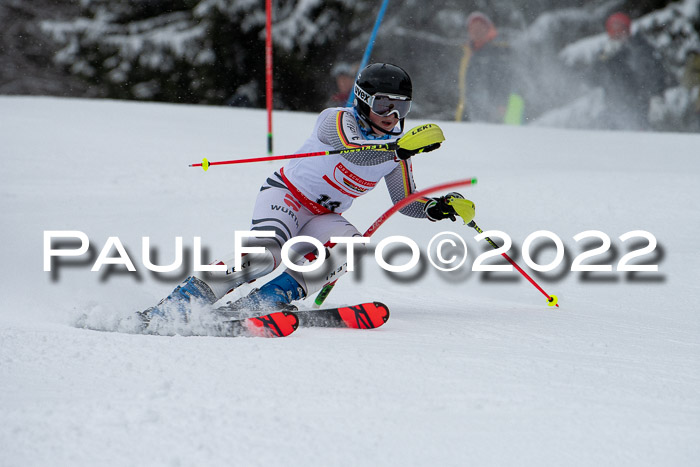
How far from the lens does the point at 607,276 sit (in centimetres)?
448

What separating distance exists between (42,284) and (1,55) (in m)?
15.7

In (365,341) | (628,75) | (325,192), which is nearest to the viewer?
(365,341)

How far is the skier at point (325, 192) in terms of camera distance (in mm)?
3018

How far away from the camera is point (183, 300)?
2881mm

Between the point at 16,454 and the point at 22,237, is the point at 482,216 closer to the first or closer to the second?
the point at 22,237

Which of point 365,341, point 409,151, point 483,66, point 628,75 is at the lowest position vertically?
point 365,341

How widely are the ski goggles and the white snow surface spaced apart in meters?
0.87

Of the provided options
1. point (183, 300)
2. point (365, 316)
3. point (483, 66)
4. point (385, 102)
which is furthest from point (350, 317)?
point (483, 66)

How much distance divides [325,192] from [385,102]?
481mm

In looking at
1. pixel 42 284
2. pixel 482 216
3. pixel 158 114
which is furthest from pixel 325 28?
pixel 42 284

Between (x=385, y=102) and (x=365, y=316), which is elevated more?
(x=385, y=102)

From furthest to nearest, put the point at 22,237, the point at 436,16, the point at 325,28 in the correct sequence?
the point at 436,16 < the point at 325,28 < the point at 22,237

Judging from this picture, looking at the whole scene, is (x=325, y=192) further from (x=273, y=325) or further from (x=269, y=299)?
(x=273, y=325)

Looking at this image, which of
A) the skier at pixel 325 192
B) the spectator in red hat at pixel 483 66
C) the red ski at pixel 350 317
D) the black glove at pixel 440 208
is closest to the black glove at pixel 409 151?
the skier at pixel 325 192
